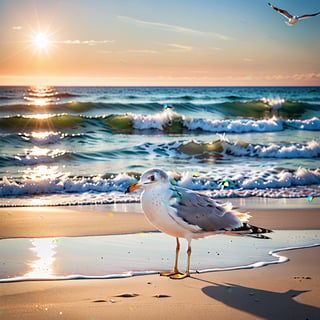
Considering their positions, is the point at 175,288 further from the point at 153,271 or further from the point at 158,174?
the point at 158,174

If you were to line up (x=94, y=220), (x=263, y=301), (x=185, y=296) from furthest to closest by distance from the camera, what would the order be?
(x=94, y=220)
(x=185, y=296)
(x=263, y=301)

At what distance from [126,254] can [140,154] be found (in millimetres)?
9242

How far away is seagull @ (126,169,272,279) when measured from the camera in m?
4.43

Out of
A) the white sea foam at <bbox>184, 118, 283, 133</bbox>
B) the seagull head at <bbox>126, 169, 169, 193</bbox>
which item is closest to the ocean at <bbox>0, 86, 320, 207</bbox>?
the white sea foam at <bbox>184, 118, 283, 133</bbox>

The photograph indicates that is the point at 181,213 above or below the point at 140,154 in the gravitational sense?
below

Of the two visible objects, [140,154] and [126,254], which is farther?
[140,154]

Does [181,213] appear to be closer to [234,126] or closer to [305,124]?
[234,126]

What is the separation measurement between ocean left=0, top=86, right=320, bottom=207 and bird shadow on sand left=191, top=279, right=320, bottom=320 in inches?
173

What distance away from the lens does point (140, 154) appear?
1435 centimetres

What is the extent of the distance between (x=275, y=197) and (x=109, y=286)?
16.8ft

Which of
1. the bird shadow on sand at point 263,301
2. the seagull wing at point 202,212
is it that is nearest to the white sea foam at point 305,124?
the seagull wing at point 202,212

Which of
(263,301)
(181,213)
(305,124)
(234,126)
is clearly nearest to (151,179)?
(181,213)

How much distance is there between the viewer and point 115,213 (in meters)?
7.48

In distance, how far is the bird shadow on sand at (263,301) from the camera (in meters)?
3.60
